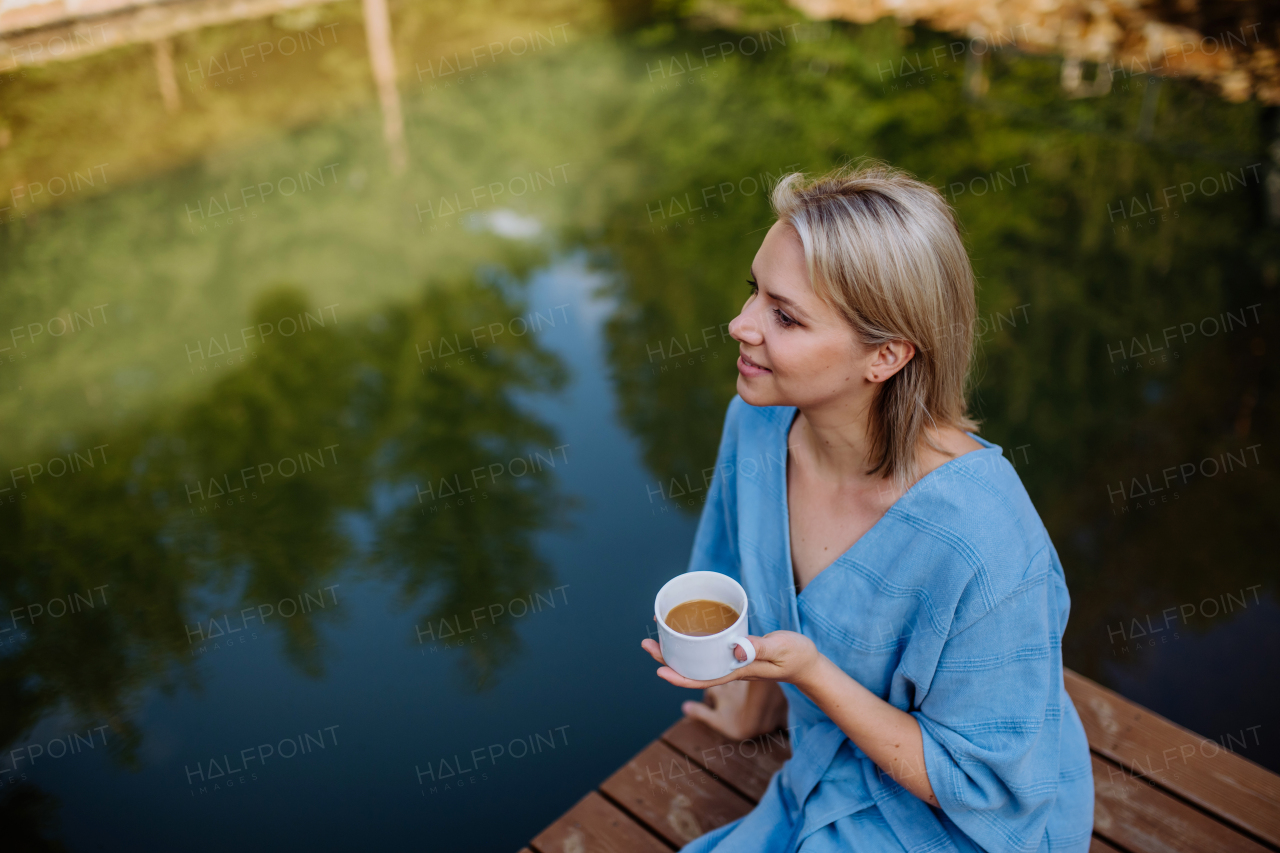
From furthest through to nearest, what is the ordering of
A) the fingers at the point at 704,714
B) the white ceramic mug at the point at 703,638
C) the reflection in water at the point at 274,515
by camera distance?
the reflection in water at the point at 274,515
the fingers at the point at 704,714
the white ceramic mug at the point at 703,638

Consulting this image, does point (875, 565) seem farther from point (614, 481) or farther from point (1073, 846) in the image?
point (614, 481)

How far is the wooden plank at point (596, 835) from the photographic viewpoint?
7.09 ft

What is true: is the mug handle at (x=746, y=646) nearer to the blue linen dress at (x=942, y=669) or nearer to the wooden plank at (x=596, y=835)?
the blue linen dress at (x=942, y=669)

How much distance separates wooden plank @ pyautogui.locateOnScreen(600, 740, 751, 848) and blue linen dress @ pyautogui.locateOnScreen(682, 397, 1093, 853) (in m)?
0.30

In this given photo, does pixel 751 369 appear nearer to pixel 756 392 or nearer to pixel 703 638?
pixel 756 392

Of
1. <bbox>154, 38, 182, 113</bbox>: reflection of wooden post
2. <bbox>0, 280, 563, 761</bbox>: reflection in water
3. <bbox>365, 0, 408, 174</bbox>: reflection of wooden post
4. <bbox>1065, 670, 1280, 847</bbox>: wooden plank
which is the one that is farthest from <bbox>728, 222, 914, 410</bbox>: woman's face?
<bbox>154, 38, 182, 113</bbox>: reflection of wooden post

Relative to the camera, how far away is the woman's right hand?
234 cm

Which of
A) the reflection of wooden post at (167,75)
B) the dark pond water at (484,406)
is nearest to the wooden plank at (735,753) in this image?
the dark pond water at (484,406)

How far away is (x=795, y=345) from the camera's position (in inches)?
64.9

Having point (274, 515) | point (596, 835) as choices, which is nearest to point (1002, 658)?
point (596, 835)

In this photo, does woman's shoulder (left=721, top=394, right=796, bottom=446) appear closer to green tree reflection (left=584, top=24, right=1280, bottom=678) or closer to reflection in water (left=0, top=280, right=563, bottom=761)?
green tree reflection (left=584, top=24, right=1280, bottom=678)

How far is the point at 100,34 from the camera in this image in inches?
336

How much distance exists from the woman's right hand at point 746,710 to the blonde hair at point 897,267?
877 mm

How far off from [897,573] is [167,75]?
8689mm
